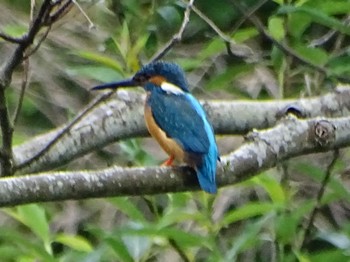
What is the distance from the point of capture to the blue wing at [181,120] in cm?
283

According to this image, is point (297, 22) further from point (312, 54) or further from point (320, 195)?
point (320, 195)

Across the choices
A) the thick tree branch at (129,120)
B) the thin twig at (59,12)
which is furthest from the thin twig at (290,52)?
the thin twig at (59,12)

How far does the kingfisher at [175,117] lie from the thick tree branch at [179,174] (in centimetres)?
→ 10

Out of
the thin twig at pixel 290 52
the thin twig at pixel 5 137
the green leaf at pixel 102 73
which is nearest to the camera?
the thin twig at pixel 5 137

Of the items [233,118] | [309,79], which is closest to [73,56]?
[309,79]

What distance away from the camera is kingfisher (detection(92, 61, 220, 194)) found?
278 centimetres

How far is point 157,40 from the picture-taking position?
377cm

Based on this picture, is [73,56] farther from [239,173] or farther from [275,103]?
[239,173]

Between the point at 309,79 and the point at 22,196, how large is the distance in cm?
174

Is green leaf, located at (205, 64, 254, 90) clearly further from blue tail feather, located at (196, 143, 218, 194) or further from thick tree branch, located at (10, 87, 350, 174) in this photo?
blue tail feather, located at (196, 143, 218, 194)

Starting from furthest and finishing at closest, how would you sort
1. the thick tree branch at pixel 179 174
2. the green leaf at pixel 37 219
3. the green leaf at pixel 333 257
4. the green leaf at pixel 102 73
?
1. the green leaf at pixel 102 73
2. the green leaf at pixel 37 219
3. the green leaf at pixel 333 257
4. the thick tree branch at pixel 179 174

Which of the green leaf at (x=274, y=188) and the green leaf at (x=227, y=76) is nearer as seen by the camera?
the green leaf at (x=274, y=188)

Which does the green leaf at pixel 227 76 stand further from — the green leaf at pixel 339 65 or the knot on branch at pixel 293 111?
the knot on branch at pixel 293 111

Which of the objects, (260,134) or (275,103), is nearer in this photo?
(260,134)
